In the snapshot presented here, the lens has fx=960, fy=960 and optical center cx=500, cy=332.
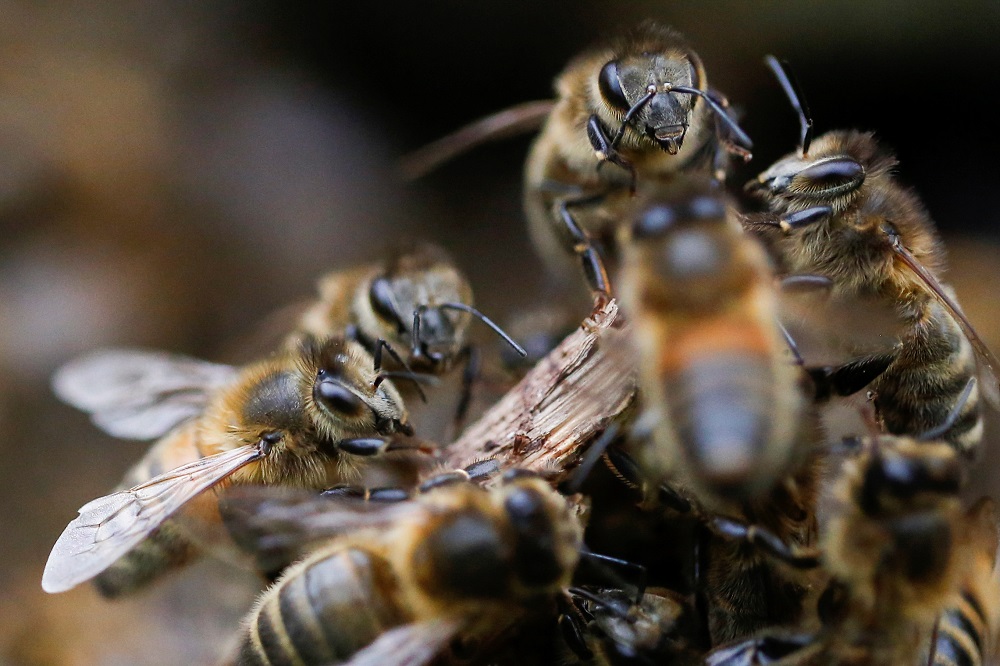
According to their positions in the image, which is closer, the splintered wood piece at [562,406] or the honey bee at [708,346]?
the honey bee at [708,346]

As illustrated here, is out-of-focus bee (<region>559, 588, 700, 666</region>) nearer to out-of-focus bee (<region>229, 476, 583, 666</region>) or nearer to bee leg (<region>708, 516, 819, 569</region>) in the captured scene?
out-of-focus bee (<region>229, 476, 583, 666</region>)

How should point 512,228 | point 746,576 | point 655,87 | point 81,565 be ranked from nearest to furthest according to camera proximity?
point 746,576
point 81,565
point 655,87
point 512,228

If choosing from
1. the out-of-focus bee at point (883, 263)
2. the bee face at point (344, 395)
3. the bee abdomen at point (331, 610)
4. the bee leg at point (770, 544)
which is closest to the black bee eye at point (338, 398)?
the bee face at point (344, 395)

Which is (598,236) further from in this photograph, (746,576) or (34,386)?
(34,386)

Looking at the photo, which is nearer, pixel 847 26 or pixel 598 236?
pixel 598 236

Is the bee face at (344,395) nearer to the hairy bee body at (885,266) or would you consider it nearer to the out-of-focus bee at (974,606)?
the hairy bee body at (885,266)

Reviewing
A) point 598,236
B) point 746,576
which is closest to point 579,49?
point 598,236

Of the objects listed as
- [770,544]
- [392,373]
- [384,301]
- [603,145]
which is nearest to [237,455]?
[392,373]

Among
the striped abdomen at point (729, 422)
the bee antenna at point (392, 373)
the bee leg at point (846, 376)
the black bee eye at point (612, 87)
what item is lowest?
the bee leg at point (846, 376)
